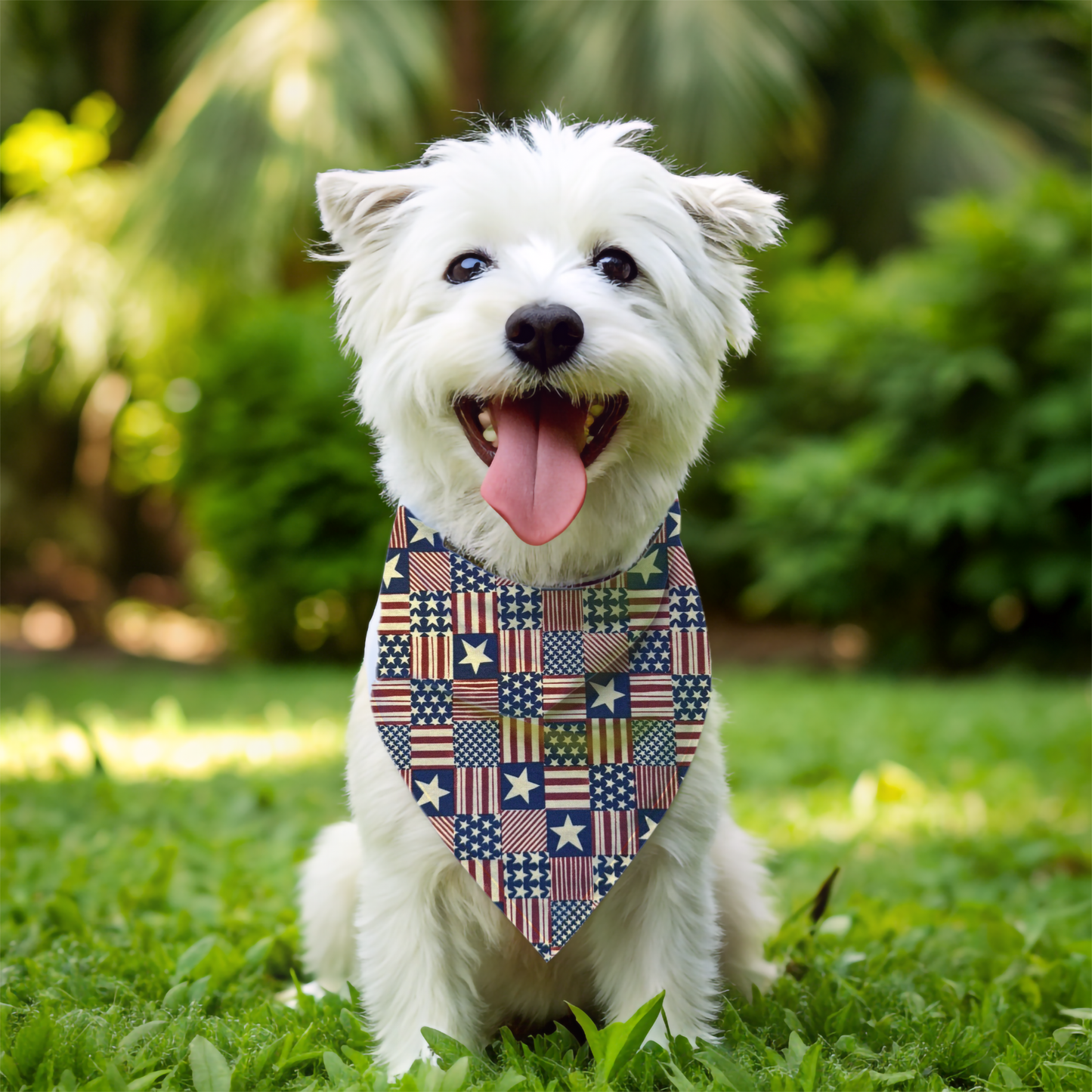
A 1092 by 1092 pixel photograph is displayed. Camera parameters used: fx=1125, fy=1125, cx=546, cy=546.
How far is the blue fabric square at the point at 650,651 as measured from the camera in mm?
2322

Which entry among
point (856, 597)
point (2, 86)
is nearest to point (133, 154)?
point (2, 86)

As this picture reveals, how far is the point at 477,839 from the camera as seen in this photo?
88.7 inches

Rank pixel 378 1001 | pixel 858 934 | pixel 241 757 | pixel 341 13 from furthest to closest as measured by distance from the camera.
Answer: pixel 341 13, pixel 241 757, pixel 858 934, pixel 378 1001

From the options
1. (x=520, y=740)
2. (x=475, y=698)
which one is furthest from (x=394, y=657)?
(x=520, y=740)

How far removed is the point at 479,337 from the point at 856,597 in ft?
25.7

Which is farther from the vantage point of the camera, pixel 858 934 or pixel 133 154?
pixel 133 154

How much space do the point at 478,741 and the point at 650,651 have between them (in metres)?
0.40

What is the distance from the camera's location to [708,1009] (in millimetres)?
2346

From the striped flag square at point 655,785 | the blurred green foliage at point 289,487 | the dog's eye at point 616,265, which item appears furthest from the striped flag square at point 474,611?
the blurred green foliage at point 289,487

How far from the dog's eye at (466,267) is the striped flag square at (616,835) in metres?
1.12

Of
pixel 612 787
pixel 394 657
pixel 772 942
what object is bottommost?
pixel 772 942

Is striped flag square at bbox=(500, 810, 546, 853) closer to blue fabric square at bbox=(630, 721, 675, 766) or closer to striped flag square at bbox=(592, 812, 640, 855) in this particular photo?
striped flag square at bbox=(592, 812, 640, 855)

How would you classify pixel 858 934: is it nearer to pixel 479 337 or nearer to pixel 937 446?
pixel 479 337

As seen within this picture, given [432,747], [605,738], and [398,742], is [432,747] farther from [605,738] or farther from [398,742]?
[605,738]
